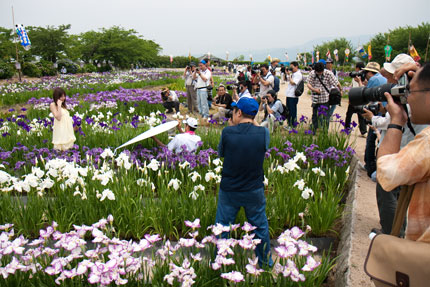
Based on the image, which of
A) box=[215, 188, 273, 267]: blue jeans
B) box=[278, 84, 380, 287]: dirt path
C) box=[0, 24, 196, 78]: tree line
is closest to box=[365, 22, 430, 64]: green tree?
box=[0, 24, 196, 78]: tree line

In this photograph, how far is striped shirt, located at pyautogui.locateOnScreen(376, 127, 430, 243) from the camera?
1413 mm

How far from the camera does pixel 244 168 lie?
263 centimetres

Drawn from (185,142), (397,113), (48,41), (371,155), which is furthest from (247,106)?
(48,41)

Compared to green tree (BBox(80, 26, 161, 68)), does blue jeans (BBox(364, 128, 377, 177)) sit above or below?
below

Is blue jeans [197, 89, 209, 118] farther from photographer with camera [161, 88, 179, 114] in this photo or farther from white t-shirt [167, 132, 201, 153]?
white t-shirt [167, 132, 201, 153]

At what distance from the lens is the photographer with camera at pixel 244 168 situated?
2.62 metres

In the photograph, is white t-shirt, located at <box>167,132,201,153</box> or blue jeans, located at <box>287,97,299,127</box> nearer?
white t-shirt, located at <box>167,132,201,153</box>

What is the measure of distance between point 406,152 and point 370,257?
1.83ft

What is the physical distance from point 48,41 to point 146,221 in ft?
113

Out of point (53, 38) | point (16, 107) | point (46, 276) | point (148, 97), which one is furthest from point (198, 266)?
point (53, 38)

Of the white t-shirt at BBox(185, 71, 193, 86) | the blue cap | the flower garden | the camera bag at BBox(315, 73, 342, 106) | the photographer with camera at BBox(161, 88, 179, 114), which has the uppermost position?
the white t-shirt at BBox(185, 71, 193, 86)

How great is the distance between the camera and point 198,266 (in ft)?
7.30

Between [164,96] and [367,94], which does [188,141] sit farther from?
[164,96]

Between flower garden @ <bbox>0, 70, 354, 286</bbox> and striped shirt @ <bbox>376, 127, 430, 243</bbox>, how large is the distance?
605 mm
